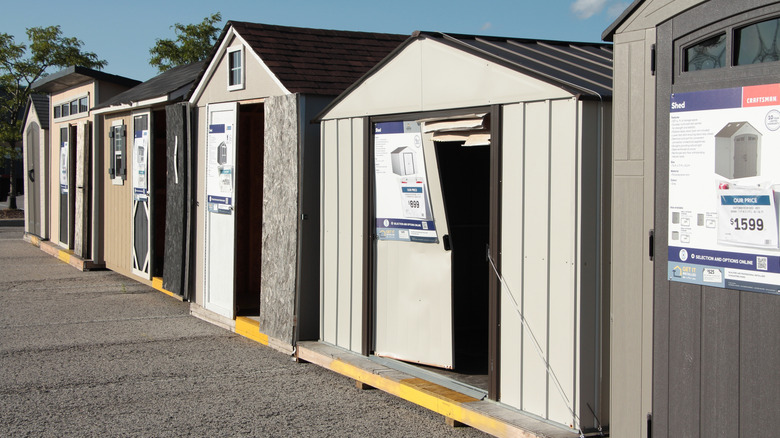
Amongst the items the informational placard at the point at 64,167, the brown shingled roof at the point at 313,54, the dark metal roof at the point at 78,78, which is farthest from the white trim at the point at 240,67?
the informational placard at the point at 64,167

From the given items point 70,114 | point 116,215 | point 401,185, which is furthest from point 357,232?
point 70,114

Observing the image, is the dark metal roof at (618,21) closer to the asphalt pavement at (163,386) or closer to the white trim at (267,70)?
the asphalt pavement at (163,386)

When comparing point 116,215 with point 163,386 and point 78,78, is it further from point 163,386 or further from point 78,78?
point 163,386

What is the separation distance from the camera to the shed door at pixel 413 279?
6.65 m

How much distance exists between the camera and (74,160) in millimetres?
16703

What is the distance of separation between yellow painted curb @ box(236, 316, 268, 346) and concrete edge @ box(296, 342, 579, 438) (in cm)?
95

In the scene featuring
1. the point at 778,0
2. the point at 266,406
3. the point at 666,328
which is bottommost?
the point at 266,406

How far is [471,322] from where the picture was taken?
341 inches

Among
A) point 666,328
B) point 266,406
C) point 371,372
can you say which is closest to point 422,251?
point 371,372

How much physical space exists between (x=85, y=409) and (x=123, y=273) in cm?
762

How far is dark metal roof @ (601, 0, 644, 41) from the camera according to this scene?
14.9ft

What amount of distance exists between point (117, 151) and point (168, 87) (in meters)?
2.17

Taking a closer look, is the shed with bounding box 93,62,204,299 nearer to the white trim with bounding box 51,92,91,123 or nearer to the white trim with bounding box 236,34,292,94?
the white trim with bounding box 51,92,91,123

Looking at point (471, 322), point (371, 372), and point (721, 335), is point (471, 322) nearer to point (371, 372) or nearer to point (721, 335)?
point (371, 372)
